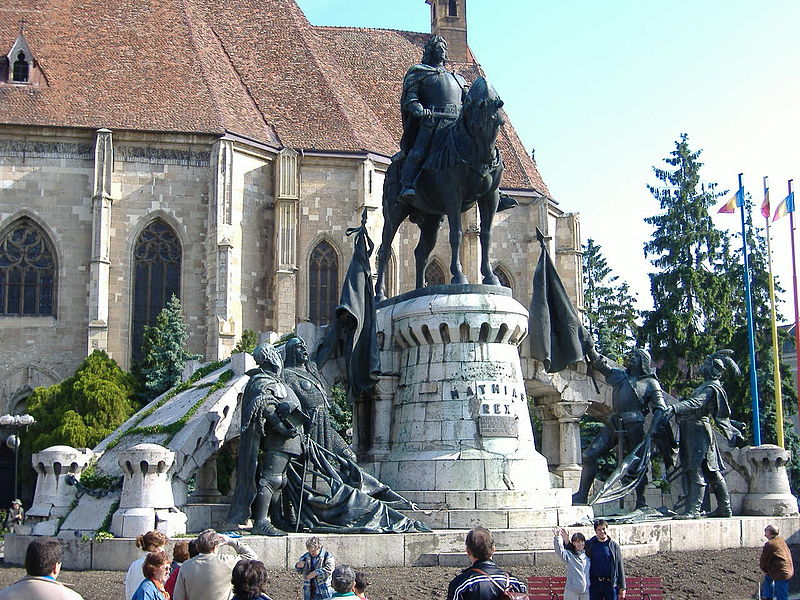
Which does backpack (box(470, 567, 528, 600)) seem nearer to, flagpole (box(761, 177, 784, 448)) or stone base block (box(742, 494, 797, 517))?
stone base block (box(742, 494, 797, 517))

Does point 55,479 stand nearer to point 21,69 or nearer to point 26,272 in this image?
point 26,272

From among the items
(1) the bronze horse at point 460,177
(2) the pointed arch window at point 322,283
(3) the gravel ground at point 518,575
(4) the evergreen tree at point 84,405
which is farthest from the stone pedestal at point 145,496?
(2) the pointed arch window at point 322,283

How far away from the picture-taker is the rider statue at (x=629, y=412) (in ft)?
49.9

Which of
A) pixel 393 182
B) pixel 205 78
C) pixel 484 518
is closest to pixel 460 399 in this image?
pixel 484 518

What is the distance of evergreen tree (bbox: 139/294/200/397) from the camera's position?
33031 millimetres

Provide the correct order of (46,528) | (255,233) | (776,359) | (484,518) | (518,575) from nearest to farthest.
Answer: (518,575) → (484,518) → (46,528) → (776,359) → (255,233)

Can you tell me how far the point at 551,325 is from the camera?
51.6 feet

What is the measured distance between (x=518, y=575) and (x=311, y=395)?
330cm

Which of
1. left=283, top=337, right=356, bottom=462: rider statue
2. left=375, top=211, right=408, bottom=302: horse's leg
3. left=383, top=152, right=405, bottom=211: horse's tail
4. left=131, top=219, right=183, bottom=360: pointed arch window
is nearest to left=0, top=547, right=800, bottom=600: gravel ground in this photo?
left=283, top=337, right=356, bottom=462: rider statue

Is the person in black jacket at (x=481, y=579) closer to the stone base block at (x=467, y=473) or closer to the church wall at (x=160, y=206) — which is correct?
the stone base block at (x=467, y=473)

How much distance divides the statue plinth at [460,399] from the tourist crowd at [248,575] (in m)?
4.38

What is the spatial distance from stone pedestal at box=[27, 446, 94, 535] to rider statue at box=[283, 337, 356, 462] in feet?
9.41

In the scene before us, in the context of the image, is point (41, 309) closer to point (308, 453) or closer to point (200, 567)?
point (308, 453)

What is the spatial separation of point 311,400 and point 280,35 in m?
31.9
